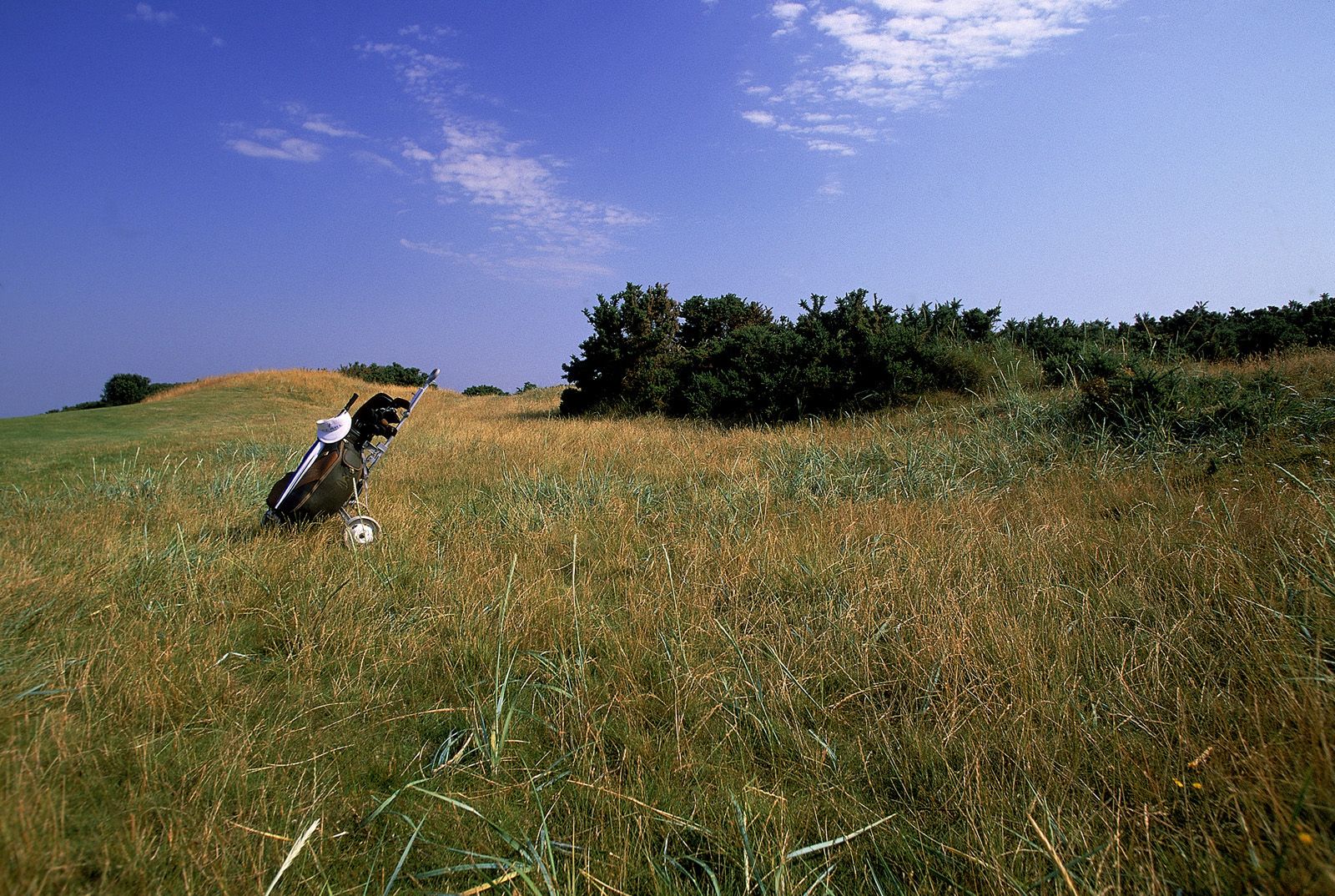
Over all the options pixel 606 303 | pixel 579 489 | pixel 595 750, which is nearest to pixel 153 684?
pixel 595 750

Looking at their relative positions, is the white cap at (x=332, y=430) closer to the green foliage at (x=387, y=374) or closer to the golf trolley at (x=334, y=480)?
the golf trolley at (x=334, y=480)

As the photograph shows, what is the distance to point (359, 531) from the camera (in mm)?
4742

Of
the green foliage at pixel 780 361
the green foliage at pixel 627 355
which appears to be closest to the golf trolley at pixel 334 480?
the green foliage at pixel 780 361

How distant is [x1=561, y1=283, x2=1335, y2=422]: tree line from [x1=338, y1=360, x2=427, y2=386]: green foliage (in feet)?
68.0

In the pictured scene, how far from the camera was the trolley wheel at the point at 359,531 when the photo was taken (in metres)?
4.69

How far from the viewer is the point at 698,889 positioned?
69.8 inches

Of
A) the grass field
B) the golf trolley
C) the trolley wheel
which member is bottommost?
the grass field

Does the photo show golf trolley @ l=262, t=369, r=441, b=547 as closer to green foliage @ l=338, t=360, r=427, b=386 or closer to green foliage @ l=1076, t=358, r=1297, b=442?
green foliage @ l=1076, t=358, r=1297, b=442

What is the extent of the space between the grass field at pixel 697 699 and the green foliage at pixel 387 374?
2909 cm

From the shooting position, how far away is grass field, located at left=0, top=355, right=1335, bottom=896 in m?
1.83

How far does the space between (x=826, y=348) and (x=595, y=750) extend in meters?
11.0

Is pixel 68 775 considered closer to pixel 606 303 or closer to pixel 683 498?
pixel 683 498

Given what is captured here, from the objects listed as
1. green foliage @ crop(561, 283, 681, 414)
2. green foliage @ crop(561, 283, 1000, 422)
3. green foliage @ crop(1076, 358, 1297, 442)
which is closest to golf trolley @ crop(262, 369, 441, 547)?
green foliage @ crop(1076, 358, 1297, 442)

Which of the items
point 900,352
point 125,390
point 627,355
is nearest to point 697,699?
point 900,352
